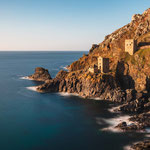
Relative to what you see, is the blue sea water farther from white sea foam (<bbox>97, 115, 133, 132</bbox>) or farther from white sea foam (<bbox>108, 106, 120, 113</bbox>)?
white sea foam (<bbox>97, 115, 133, 132</bbox>)

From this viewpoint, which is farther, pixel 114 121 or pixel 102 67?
pixel 102 67

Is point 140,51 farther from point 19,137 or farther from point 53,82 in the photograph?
point 19,137

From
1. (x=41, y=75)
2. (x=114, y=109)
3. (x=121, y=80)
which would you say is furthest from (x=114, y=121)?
(x=41, y=75)

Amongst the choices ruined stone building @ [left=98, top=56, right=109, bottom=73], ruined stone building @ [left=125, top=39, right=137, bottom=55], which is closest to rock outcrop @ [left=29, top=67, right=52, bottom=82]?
ruined stone building @ [left=98, top=56, right=109, bottom=73]

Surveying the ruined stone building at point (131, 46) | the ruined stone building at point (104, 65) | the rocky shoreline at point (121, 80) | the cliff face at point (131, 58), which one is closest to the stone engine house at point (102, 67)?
the ruined stone building at point (104, 65)

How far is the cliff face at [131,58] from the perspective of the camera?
101969 millimetres

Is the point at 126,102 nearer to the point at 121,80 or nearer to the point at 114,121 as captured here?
the point at 114,121

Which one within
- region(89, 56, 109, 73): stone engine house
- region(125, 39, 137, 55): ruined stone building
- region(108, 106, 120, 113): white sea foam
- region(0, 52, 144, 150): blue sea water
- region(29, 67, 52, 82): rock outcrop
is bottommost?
region(0, 52, 144, 150): blue sea water

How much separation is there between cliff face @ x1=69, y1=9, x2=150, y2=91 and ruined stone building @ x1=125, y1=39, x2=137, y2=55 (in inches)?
97.2

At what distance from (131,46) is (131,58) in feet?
26.8

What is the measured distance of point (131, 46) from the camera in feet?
366

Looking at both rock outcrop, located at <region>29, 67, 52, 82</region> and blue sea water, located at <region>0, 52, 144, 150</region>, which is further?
rock outcrop, located at <region>29, 67, 52, 82</region>

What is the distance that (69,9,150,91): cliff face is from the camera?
4015 inches

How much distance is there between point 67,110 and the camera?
268ft
